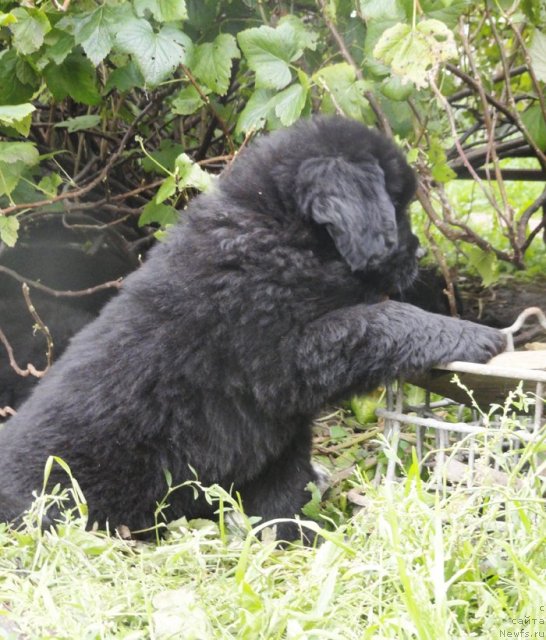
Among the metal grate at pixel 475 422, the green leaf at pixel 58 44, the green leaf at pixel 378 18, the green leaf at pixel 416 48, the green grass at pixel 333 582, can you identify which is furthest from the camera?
the green leaf at pixel 58 44

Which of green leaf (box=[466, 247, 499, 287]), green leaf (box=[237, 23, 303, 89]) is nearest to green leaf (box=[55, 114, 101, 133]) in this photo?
green leaf (box=[237, 23, 303, 89])

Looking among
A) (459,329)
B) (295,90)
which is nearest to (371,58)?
(295,90)

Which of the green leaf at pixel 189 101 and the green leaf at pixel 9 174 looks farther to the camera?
the green leaf at pixel 189 101

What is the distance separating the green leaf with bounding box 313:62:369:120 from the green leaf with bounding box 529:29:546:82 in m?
0.73

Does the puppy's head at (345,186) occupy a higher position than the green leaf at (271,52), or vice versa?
the green leaf at (271,52)

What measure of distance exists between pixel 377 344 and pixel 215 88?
124cm

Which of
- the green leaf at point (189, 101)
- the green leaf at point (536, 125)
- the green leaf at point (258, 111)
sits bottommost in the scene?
the green leaf at point (536, 125)

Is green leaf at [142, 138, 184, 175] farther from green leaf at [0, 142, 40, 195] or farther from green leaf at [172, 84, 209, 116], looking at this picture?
green leaf at [0, 142, 40, 195]

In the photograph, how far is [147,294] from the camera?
9.63ft

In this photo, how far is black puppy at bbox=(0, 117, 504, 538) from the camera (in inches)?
110

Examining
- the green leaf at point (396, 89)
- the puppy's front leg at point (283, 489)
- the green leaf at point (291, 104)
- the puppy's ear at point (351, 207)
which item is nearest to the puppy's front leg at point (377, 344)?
the puppy's ear at point (351, 207)

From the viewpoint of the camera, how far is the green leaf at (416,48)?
2953 mm

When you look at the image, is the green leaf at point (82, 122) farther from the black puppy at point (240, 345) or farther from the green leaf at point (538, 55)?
the green leaf at point (538, 55)

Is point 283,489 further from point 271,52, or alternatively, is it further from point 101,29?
point 101,29
